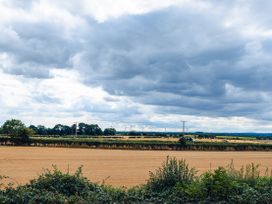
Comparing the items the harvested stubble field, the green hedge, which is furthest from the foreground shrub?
the green hedge

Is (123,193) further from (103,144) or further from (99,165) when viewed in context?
(103,144)

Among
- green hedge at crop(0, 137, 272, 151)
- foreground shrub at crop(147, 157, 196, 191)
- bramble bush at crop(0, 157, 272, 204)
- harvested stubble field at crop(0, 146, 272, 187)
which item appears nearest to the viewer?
bramble bush at crop(0, 157, 272, 204)

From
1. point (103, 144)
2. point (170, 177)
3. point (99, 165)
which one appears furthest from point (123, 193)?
point (103, 144)

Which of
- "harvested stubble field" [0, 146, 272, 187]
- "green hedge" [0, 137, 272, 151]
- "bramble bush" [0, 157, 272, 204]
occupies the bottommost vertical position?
"harvested stubble field" [0, 146, 272, 187]

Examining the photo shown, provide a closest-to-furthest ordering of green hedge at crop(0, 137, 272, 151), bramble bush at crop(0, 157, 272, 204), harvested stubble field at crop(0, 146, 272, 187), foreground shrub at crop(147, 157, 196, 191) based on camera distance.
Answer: bramble bush at crop(0, 157, 272, 204) < foreground shrub at crop(147, 157, 196, 191) < harvested stubble field at crop(0, 146, 272, 187) < green hedge at crop(0, 137, 272, 151)

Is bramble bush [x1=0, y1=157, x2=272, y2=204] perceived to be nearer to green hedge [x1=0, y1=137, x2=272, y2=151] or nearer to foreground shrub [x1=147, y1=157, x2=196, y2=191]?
foreground shrub [x1=147, y1=157, x2=196, y2=191]

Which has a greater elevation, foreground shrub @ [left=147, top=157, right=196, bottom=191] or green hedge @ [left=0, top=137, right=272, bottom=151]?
green hedge @ [left=0, top=137, right=272, bottom=151]

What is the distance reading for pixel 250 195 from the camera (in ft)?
36.2

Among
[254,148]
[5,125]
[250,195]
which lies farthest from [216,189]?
[5,125]

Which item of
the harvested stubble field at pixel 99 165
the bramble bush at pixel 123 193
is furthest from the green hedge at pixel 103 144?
the bramble bush at pixel 123 193

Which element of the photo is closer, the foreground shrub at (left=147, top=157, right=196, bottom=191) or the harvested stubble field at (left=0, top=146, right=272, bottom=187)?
the foreground shrub at (left=147, top=157, right=196, bottom=191)

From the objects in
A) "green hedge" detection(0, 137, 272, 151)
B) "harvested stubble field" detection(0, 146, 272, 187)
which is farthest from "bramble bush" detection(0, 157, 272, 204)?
"green hedge" detection(0, 137, 272, 151)

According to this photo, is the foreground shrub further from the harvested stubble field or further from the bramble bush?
the harvested stubble field

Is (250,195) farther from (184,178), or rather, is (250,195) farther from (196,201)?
(184,178)
